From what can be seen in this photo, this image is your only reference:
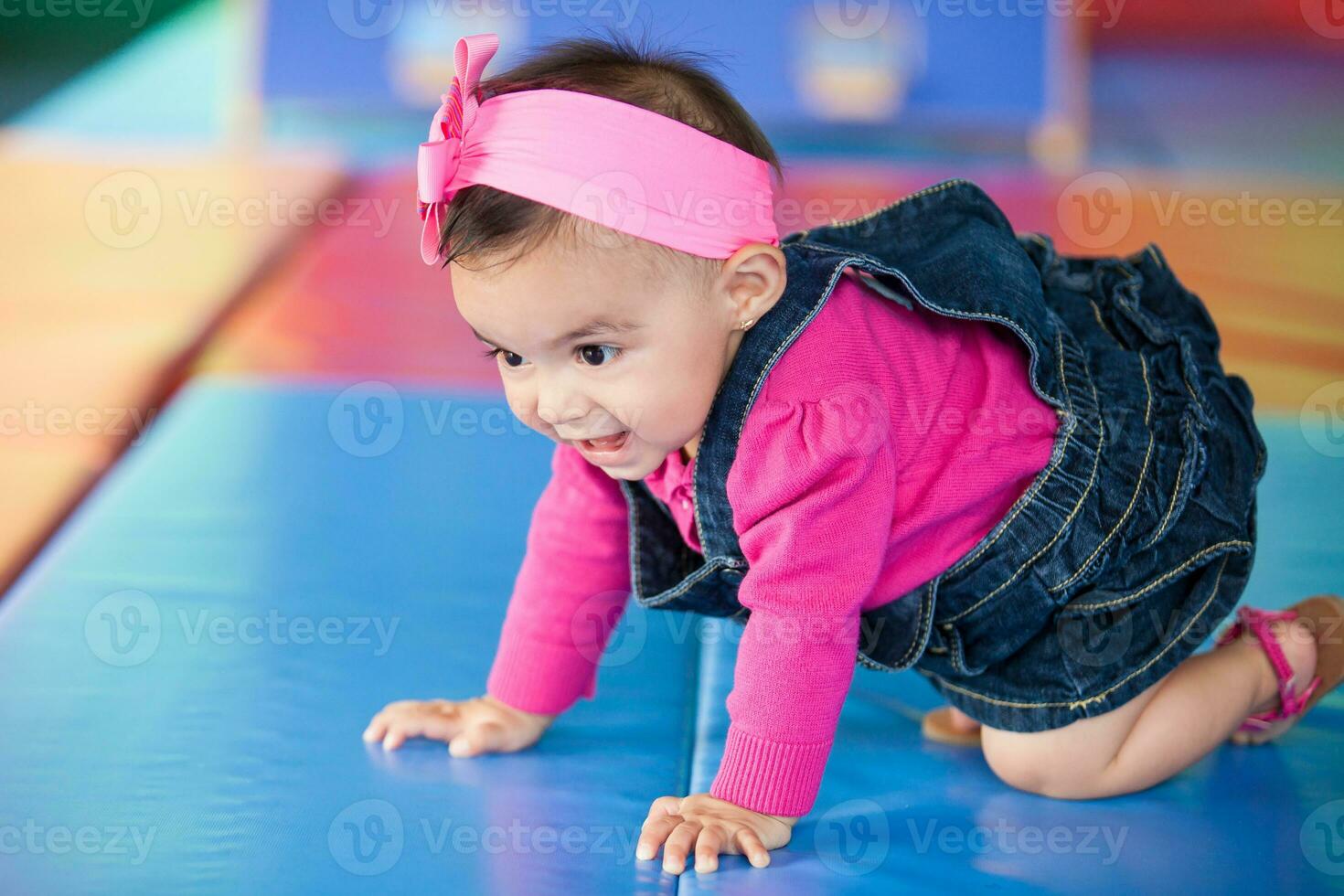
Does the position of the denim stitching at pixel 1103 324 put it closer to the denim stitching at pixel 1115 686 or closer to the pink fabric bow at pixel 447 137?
the denim stitching at pixel 1115 686

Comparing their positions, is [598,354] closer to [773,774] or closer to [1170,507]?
[773,774]

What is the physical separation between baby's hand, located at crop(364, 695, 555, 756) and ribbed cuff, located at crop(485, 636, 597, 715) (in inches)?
0.5

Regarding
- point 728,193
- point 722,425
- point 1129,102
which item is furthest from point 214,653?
point 1129,102

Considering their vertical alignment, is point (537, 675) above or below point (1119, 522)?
below

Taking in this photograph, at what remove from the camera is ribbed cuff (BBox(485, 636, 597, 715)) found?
145cm

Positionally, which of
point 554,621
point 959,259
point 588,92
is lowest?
point 554,621

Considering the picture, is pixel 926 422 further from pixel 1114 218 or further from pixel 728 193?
pixel 1114 218

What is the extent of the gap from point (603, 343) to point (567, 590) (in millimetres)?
399

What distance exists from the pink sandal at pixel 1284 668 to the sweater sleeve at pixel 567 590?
669 millimetres

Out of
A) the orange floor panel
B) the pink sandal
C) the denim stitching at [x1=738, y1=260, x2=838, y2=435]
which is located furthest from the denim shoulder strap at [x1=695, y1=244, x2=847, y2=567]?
the orange floor panel

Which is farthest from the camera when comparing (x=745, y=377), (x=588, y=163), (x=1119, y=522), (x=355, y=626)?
(x=355, y=626)

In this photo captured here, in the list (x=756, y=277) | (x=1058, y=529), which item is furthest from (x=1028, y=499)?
(x=756, y=277)

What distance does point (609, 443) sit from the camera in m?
1.26

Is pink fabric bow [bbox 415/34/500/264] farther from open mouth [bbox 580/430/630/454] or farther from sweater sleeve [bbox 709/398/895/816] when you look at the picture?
sweater sleeve [bbox 709/398/895/816]
